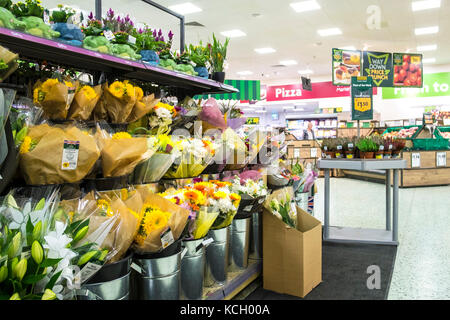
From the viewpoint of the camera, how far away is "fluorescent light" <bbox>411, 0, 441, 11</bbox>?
7.88m

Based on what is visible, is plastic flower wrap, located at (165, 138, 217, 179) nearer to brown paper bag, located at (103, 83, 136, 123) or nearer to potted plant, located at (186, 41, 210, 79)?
brown paper bag, located at (103, 83, 136, 123)

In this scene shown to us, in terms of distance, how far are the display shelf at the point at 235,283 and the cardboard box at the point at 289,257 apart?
0.31ft

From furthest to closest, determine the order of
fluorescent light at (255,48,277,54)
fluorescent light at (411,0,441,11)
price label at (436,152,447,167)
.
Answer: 1. fluorescent light at (255,48,277,54)
2. price label at (436,152,447,167)
3. fluorescent light at (411,0,441,11)

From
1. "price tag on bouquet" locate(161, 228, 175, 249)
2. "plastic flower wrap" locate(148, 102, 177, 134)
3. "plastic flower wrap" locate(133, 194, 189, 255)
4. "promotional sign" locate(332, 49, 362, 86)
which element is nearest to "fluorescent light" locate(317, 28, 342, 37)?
"promotional sign" locate(332, 49, 362, 86)

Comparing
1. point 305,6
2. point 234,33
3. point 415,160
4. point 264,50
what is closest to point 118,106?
point 305,6

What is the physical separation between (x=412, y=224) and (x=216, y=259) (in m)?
3.48

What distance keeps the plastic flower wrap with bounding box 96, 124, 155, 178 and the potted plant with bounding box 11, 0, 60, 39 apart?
518mm

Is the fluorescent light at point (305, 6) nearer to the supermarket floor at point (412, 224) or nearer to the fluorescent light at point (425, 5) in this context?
the fluorescent light at point (425, 5)

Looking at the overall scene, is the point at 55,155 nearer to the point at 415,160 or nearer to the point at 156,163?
the point at 156,163

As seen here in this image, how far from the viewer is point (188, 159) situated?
2.20 m

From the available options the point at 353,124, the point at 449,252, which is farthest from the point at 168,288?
the point at 353,124

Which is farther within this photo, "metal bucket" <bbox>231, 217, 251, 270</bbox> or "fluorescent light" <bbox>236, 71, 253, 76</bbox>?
"fluorescent light" <bbox>236, 71, 253, 76</bbox>
